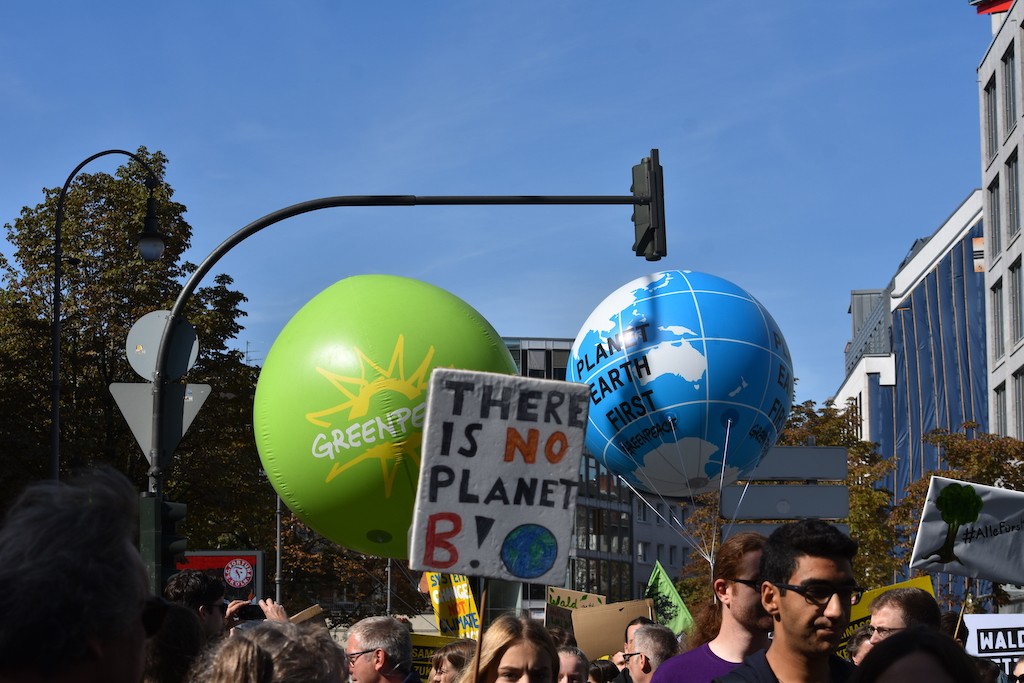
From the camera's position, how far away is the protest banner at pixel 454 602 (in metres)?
13.1

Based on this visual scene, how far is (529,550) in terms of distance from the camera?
19.8ft

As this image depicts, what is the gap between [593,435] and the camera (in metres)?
14.4

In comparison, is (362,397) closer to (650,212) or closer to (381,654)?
(381,654)

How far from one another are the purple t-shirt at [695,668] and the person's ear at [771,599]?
0.74 m

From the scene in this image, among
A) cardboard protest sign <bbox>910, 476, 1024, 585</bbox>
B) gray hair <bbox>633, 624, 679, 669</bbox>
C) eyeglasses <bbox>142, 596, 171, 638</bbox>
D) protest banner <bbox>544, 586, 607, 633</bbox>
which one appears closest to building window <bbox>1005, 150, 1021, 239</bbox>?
protest banner <bbox>544, 586, 607, 633</bbox>

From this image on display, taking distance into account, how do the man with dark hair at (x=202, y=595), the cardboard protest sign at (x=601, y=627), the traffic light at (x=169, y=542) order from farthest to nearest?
the cardboard protest sign at (x=601, y=627) → the traffic light at (x=169, y=542) → the man with dark hair at (x=202, y=595)

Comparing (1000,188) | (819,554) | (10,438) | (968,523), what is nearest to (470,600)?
(968,523)

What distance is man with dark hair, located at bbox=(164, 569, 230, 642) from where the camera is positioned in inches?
245

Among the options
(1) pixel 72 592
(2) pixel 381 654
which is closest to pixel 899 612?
(2) pixel 381 654

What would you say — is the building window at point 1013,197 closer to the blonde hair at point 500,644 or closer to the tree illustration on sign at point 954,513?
the tree illustration on sign at point 954,513

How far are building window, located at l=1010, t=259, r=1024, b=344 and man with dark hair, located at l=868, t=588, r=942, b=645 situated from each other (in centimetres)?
3758

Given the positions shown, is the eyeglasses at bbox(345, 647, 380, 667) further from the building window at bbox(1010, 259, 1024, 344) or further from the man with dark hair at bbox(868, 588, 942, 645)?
the building window at bbox(1010, 259, 1024, 344)

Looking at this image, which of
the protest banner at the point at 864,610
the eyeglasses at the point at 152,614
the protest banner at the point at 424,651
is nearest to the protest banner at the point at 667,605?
the protest banner at the point at 424,651

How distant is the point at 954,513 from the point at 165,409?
18.9 feet
